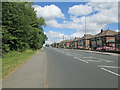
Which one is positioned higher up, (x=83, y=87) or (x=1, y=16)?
(x=1, y=16)

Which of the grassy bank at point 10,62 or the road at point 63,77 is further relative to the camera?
the grassy bank at point 10,62

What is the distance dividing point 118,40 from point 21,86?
52436mm

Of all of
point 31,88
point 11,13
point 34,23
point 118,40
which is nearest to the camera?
point 31,88

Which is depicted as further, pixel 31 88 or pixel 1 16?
pixel 1 16

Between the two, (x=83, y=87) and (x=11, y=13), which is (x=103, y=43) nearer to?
(x=11, y=13)

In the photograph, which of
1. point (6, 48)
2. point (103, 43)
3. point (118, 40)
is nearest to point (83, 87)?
point (6, 48)

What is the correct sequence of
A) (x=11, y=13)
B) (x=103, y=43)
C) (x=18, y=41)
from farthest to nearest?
(x=103, y=43), (x=18, y=41), (x=11, y=13)

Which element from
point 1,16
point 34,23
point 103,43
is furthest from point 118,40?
point 1,16

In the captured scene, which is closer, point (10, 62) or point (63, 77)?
point (63, 77)

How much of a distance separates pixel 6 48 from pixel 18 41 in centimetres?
416

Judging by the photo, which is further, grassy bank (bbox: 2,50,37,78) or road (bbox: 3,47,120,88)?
grassy bank (bbox: 2,50,37,78)

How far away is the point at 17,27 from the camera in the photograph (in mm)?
20594

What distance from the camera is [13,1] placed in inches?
784

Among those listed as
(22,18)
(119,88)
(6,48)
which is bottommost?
(119,88)
